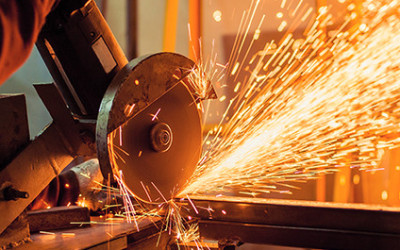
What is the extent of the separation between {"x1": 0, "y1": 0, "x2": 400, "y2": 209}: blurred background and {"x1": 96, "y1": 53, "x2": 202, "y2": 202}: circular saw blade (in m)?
1.42

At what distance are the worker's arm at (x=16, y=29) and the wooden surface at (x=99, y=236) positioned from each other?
3.43ft

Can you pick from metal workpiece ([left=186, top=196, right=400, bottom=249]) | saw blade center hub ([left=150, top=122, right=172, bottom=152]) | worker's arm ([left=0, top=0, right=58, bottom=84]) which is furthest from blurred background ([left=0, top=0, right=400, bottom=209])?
worker's arm ([left=0, top=0, right=58, bottom=84])

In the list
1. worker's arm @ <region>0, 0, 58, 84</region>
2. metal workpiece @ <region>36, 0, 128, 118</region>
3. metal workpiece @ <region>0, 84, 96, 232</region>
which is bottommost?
metal workpiece @ <region>0, 84, 96, 232</region>

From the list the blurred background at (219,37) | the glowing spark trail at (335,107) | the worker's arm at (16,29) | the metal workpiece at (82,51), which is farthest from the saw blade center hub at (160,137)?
the blurred background at (219,37)

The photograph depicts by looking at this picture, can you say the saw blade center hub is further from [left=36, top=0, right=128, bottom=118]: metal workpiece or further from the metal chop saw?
[left=36, top=0, right=128, bottom=118]: metal workpiece

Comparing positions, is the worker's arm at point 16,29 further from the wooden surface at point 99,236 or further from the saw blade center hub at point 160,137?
the wooden surface at point 99,236

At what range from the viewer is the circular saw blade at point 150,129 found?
1.79 metres

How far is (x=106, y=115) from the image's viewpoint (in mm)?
1751

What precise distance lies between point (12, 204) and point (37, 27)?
110 cm

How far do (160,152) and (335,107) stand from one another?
1.56 m

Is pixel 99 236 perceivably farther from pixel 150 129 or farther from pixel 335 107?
pixel 335 107

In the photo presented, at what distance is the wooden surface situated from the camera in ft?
6.48

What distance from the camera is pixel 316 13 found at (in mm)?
3160

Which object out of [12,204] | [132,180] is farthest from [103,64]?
[12,204]
